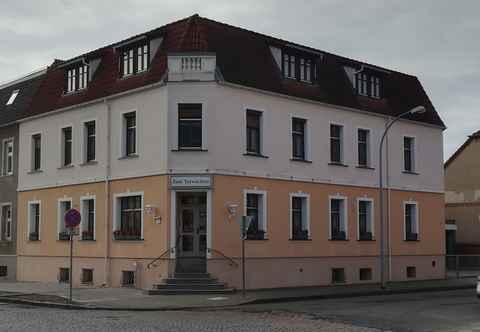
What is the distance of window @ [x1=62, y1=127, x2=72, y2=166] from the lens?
33406 mm

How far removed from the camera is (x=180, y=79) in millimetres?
27938

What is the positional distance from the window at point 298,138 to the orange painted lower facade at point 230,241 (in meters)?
1.18

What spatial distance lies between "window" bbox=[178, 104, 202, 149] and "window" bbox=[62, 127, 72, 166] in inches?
287

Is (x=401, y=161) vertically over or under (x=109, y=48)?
under

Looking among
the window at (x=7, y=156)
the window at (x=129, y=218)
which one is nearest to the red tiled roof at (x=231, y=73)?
the window at (x=7, y=156)

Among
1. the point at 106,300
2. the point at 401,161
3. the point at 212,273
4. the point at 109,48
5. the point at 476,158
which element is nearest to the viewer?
the point at 106,300

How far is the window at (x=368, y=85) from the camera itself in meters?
35.1

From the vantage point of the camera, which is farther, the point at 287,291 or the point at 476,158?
the point at 476,158

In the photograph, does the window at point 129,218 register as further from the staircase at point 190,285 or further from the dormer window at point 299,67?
the dormer window at point 299,67

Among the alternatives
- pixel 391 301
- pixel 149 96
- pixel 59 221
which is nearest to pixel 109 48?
pixel 149 96

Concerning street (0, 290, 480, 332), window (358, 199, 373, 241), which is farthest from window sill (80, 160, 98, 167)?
window (358, 199, 373, 241)

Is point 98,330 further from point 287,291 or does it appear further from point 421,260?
point 421,260

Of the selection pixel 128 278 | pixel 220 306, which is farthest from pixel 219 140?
pixel 220 306

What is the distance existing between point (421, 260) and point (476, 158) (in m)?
17.6
